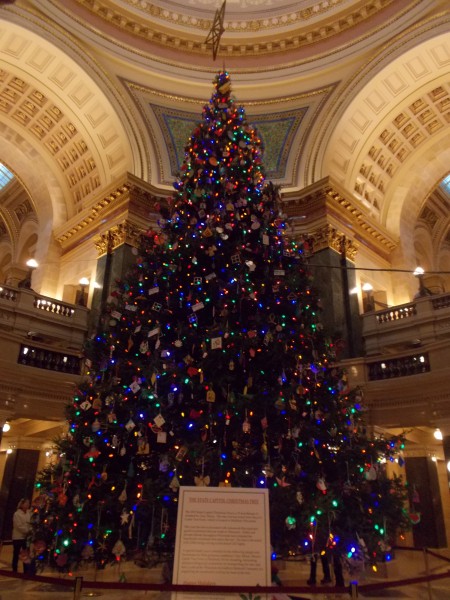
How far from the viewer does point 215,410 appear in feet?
18.4

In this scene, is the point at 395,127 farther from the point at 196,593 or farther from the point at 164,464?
the point at 196,593

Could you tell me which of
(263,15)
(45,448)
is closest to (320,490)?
(45,448)

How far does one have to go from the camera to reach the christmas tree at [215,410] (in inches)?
203

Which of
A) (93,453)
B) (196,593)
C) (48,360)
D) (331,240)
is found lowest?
(196,593)

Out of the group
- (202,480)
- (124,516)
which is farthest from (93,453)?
(202,480)

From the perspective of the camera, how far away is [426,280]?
20.9m

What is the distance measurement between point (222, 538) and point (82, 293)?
1348 centimetres

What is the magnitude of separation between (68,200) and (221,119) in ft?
45.0

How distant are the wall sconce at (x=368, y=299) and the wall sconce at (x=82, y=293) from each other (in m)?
9.45

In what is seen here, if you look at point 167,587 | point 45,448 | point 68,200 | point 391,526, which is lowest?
point 167,587

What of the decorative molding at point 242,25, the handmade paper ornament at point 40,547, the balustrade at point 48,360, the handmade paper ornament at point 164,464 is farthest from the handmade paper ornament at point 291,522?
the decorative molding at point 242,25

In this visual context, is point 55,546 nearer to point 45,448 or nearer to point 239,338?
point 239,338

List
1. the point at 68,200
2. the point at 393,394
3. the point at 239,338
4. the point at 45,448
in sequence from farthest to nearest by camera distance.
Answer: the point at 68,200 → the point at 45,448 → the point at 393,394 → the point at 239,338

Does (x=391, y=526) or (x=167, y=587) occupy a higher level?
(x=391, y=526)
